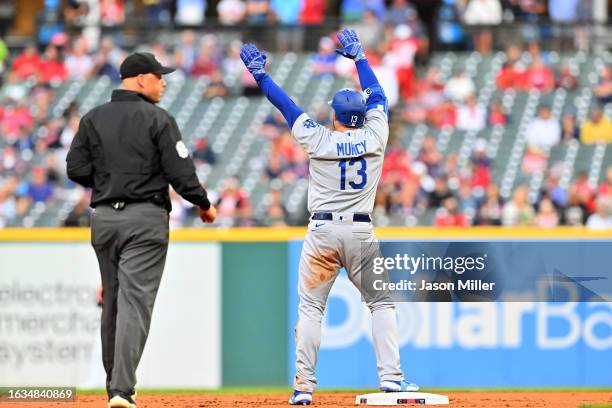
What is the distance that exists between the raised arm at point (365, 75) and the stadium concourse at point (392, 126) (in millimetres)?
7053

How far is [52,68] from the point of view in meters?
21.9

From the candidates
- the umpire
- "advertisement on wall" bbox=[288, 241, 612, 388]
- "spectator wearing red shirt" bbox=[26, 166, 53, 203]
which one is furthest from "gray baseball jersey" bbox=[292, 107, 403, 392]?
"spectator wearing red shirt" bbox=[26, 166, 53, 203]

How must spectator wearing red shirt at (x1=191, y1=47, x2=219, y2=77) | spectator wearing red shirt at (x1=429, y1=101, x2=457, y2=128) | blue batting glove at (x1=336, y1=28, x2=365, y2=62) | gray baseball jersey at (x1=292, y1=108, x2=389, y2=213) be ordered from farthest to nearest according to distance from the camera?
spectator wearing red shirt at (x1=191, y1=47, x2=219, y2=77) → spectator wearing red shirt at (x1=429, y1=101, x2=457, y2=128) → blue batting glove at (x1=336, y1=28, x2=365, y2=62) → gray baseball jersey at (x1=292, y1=108, x2=389, y2=213)

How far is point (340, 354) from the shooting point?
11.4 meters

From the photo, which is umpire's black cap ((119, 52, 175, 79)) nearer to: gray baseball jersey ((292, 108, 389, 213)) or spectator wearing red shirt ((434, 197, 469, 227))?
gray baseball jersey ((292, 108, 389, 213))

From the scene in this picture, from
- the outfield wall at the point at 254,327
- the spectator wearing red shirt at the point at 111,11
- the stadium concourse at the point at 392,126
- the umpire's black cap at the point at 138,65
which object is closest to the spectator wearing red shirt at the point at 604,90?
the stadium concourse at the point at 392,126

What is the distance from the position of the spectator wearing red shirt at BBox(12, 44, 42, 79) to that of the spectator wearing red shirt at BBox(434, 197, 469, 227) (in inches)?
309

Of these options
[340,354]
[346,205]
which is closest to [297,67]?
[340,354]

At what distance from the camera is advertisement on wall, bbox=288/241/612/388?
11.2m

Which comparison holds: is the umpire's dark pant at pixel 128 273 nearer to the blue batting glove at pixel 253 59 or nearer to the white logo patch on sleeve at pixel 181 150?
the white logo patch on sleeve at pixel 181 150

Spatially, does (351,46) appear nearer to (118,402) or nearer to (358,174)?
(358,174)

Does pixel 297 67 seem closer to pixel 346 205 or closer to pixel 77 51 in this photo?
pixel 77 51

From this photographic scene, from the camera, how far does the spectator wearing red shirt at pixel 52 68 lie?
21766 millimetres

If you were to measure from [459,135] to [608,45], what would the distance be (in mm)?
3629
